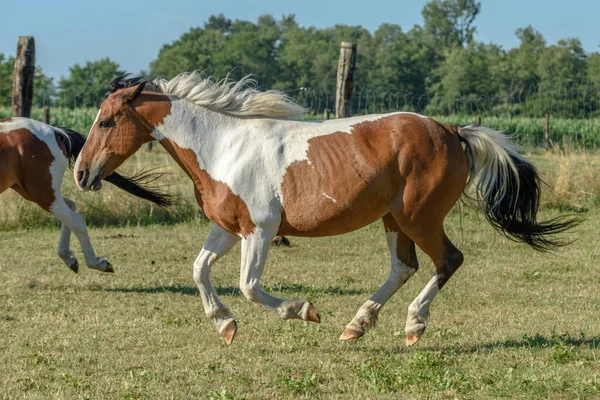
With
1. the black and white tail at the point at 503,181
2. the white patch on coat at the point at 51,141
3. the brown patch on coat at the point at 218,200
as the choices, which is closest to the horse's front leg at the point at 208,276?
the brown patch on coat at the point at 218,200

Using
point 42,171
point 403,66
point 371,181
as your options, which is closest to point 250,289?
point 371,181

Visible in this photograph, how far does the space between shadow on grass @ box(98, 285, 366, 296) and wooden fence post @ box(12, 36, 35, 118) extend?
482cm

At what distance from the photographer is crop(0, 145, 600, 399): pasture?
5.59 meters

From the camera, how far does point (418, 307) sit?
6410 mm

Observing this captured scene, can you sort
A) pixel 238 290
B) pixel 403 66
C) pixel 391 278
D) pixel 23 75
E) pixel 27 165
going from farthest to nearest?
pixel 403 66 < pixel 23 75 < pixel 27 165 < pixel 238 290 < pixel 391 278

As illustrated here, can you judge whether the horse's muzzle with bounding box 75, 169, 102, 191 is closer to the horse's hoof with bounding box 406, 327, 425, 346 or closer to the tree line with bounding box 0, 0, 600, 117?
the horse's hoof with bounding box 406, 327, 425, 346

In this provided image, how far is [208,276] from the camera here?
21.7ft

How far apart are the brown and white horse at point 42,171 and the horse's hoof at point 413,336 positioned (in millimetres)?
3636

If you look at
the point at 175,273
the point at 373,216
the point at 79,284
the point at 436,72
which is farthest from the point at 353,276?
the point at 436,72

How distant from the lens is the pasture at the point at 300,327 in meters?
5.59

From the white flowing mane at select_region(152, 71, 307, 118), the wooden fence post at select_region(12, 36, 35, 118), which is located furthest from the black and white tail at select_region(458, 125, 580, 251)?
the wooden fence post at select_region(12, 36, 35, 118)

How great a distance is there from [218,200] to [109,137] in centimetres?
98

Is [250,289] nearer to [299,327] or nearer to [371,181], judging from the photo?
[371,181]

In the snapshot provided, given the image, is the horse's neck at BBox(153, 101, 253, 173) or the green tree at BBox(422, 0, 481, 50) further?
the green tree at BBox(422, 0, 481, 50)
